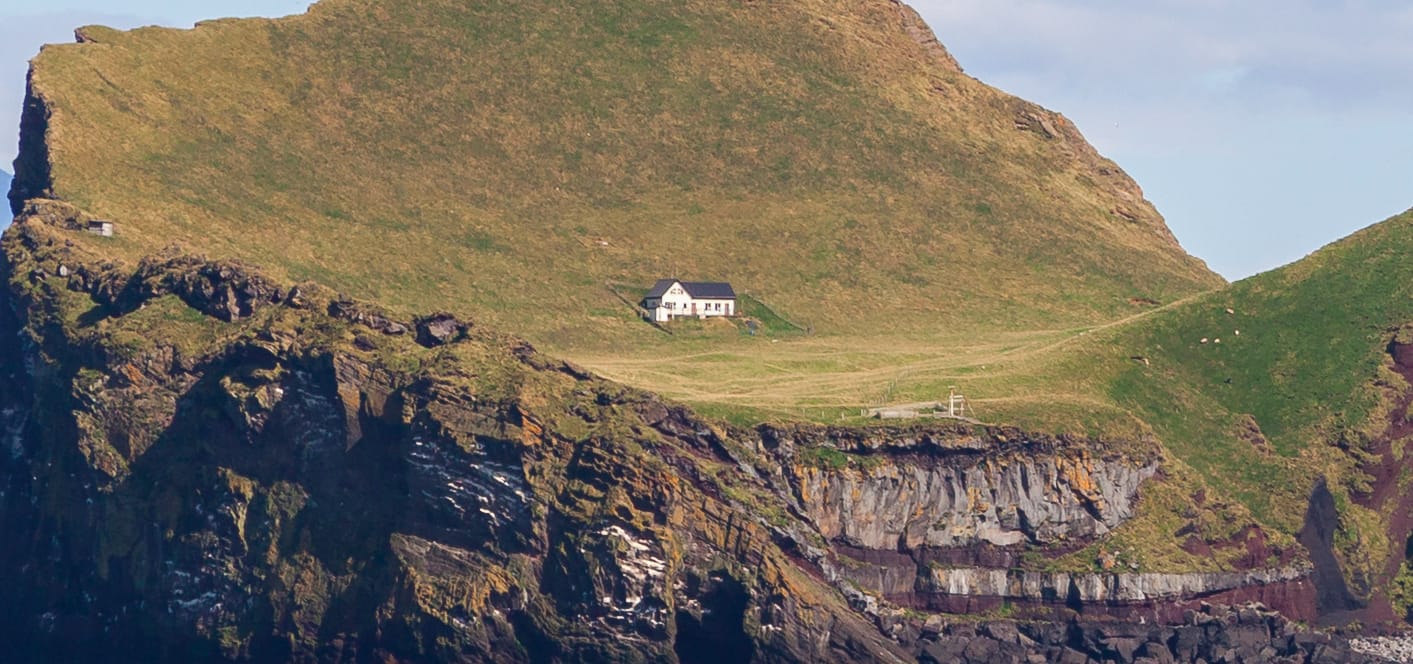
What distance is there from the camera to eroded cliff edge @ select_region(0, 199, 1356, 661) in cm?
12338

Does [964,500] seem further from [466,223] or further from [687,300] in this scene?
[466,223]

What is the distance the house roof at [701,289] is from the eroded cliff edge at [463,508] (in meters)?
42.4

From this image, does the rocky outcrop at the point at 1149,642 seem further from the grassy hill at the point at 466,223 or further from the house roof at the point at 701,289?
the house roof at the point at 701,289

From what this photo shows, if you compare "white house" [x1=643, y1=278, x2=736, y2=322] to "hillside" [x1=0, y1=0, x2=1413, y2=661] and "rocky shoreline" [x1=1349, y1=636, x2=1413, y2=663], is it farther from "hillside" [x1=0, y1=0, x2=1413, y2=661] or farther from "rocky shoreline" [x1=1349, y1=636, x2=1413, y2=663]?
"rocky shoreline" [x1=1349, y1=636, x2=1413, y2=663]

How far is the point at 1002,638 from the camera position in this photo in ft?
424

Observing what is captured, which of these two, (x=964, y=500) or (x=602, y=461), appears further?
(x=964, y=500)

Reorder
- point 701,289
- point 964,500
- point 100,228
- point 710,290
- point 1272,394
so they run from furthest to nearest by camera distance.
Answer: point 710,290 → point 701,289 → point 100,228 → point 1272,394 → point 964,500

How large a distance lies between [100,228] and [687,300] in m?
44.5

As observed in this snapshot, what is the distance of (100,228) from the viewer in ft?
511

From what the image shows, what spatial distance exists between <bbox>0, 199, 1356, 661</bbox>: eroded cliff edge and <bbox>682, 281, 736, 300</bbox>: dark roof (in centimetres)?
4382

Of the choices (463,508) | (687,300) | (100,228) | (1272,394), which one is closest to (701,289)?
(687,300)

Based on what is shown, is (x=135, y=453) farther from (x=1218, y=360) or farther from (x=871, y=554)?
(x=1218, y=360)

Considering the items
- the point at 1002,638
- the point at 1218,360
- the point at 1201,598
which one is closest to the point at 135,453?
the point at 1002,638

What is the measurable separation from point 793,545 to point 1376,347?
171 feet
